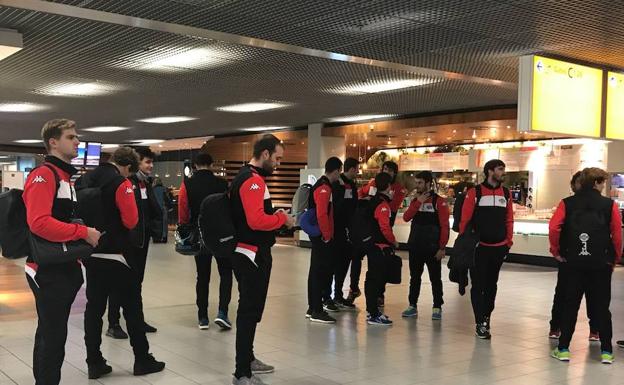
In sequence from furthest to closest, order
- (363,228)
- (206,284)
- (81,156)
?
(81,156), (363,228), (206,284)

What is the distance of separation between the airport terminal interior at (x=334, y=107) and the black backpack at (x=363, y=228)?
13 cm

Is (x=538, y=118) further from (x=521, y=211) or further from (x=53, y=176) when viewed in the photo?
(x=521, y=211)

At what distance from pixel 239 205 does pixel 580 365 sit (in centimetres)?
285

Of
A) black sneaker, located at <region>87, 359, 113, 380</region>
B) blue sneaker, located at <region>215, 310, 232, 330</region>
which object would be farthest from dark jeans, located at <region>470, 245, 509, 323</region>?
black sneaker, located at <region>87, 359, 113, 380</region>

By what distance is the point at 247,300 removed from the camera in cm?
389

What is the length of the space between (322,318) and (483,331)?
1464 mm

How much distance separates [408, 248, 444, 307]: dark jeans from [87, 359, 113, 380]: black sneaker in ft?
10.5

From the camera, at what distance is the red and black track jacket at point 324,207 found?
5816mm

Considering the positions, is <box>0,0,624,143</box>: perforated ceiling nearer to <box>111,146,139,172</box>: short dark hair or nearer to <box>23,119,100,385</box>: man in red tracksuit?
<box>111,146,139,172</box>: short dark hair

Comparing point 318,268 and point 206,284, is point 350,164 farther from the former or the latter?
point 206,284

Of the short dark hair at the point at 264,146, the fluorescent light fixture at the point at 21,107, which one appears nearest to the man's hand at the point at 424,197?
the short dark hair at the point at 264,146

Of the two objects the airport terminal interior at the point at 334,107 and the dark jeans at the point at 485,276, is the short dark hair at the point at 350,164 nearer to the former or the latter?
the airport terminal interior at the point at 334,107

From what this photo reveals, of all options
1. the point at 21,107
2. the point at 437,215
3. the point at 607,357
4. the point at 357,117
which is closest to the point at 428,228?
the point at 437,215

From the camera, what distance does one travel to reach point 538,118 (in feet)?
20.6
